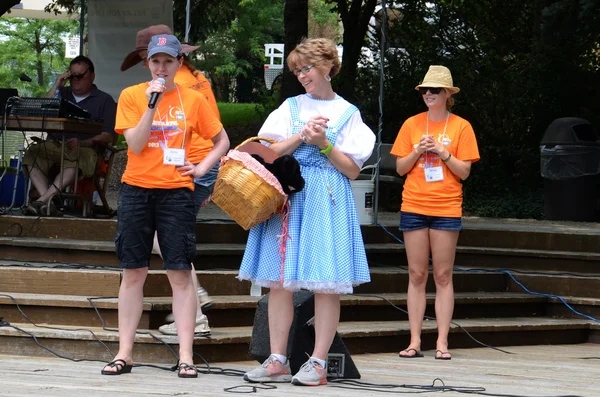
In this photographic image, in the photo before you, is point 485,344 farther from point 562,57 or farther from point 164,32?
point 562,57

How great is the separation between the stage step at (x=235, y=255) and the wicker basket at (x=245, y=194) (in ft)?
7.21

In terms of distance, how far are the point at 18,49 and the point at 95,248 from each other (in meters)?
24.2

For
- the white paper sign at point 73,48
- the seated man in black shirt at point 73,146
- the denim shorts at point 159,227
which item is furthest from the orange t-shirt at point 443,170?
the white paper sign at point 73,48

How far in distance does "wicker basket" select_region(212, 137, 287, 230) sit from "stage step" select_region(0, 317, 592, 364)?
1.13m

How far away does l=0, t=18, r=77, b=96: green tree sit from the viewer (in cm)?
2980

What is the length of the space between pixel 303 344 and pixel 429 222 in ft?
4.94

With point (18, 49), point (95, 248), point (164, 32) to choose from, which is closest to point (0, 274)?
Answer: point (95, 248)

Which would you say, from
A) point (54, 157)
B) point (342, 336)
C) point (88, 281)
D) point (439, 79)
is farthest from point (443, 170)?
point (54, 157)

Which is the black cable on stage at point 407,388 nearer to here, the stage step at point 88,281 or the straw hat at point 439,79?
the stage step at point 88,281

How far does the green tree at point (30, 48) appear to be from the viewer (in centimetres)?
2980

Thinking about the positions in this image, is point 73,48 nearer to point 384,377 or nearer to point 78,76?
point 78,76

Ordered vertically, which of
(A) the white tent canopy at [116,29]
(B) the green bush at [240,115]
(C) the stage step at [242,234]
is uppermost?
(A) the white tent canopy at [116,29]

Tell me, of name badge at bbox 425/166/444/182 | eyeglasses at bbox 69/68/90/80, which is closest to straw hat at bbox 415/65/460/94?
name badge at bbox 425/166/444/182

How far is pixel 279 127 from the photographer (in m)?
5.19
